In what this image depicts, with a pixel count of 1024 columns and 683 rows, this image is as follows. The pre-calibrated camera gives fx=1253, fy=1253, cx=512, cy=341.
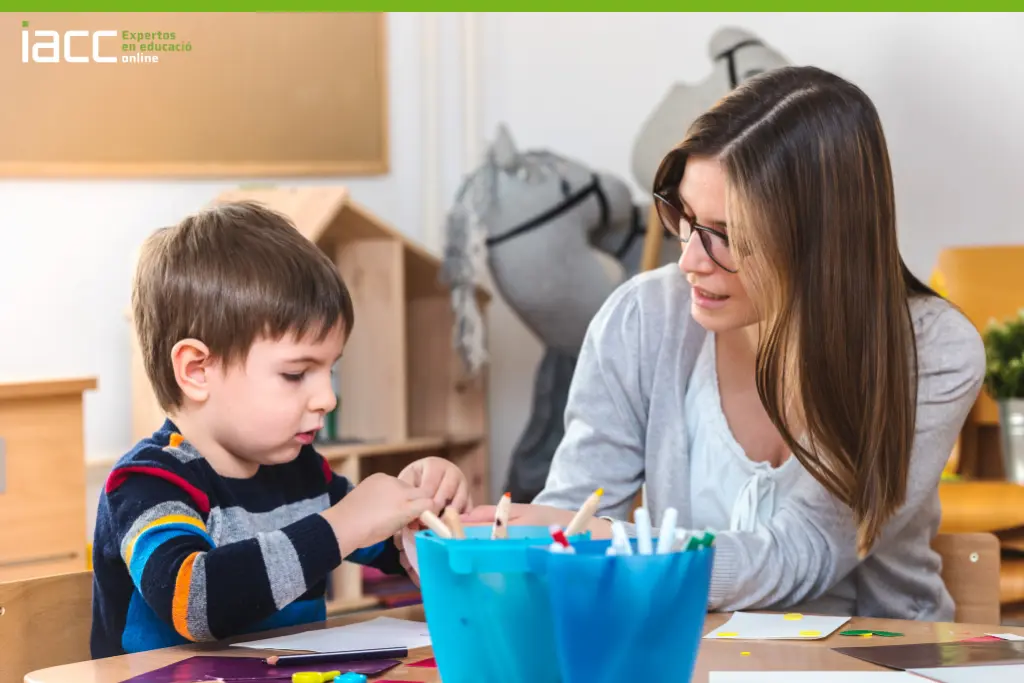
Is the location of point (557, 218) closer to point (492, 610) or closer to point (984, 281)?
point (984, 281)

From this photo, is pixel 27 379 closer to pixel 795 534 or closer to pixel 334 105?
pixel 795 534

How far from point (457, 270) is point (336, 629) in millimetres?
1755

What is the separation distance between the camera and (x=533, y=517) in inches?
39.0

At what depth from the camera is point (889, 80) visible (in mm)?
2795

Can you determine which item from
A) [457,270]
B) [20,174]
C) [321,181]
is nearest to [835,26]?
[457,270]

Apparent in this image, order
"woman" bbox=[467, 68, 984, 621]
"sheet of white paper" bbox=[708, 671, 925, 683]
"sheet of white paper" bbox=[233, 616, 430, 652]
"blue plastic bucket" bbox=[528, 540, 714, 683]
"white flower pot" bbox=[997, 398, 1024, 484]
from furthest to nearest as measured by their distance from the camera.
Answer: "white flower pot" bbox=[997, 398, 1024, 484] < "woman" bbox=[467, 68, 984, 621] < "sheet of white paper" bbox=[233, 616, 430, 652] < "sheet of white paper" bbox=[708, 671, 925, 683] < "blue plastic bucket" bbox=[528, 540, 714, 683]

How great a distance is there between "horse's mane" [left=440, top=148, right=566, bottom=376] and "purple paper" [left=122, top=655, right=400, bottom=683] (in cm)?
183

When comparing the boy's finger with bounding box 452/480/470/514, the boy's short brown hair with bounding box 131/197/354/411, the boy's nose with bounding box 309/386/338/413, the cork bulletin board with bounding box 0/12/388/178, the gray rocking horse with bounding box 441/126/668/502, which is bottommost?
the boy's finger with bounding box 452/480/470/514

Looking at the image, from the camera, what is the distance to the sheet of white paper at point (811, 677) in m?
0.75

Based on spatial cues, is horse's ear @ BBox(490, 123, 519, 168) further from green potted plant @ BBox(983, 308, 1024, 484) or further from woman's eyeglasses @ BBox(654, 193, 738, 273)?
woman's eyeglasses @ BBox(654, 193, 738, 273)

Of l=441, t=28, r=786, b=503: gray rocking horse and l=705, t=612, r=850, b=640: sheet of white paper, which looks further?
l=441, t=28, r=786, b=503: gray rocking horse

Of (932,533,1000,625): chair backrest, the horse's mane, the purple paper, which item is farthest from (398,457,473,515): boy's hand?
the horse's mane

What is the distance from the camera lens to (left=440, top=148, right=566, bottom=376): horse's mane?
2.58 m

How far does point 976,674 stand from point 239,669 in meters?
0.46
